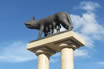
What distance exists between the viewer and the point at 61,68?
70.3 ft

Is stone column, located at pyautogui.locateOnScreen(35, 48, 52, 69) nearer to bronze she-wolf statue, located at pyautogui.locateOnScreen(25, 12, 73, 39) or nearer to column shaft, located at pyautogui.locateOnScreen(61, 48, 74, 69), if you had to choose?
bronze she-wolf statue, located at pyautogui.locateOnScreen(25, 12, 73, 39)

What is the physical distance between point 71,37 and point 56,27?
120 inches

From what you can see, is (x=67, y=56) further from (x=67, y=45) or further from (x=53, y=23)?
(x=53, y=23)

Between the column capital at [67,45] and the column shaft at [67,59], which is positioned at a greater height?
the column capital at [67,45]

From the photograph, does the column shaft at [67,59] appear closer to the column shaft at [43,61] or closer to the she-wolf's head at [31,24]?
the column shaft at [43,61]

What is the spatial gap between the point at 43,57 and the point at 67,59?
3098 millimetres

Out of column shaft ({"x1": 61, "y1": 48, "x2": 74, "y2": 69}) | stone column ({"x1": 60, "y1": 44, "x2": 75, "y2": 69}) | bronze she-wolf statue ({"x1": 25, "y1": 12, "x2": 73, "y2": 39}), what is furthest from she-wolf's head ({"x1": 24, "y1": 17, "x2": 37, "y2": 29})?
column shaft ({"x1": 61, "y1": 48, "x2": 74, "y2": 69})

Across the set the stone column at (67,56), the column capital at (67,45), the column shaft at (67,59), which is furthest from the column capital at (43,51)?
the column shaft at (67,59)

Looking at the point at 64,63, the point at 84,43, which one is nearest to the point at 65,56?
the point at 64,63

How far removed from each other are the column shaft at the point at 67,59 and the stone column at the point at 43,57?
2.36 m

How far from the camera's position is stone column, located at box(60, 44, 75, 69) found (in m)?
21.1

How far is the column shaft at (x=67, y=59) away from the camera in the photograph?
69.3ft

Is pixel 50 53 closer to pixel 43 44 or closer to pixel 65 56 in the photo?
pixel 43 44

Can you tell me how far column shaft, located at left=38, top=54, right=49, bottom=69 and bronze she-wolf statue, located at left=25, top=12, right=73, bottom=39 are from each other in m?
1.84
